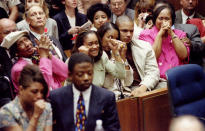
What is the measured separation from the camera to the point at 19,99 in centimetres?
235

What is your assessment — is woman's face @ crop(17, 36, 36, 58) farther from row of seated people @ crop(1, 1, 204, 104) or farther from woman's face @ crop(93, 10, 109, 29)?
woman's face @ crop(93, 10, 109, 29)

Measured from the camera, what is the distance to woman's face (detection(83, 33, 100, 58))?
3.15 meters

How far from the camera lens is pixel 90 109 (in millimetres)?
2477

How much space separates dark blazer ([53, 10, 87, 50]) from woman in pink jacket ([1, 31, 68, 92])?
48.5 inches

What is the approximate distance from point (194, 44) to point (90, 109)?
1845 millimetres

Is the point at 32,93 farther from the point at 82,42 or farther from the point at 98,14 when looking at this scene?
the point at 98,14

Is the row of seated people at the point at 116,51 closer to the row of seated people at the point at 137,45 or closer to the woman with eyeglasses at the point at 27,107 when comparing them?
the row of seated people at the point at 137,45

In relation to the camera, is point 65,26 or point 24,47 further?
point 65,26

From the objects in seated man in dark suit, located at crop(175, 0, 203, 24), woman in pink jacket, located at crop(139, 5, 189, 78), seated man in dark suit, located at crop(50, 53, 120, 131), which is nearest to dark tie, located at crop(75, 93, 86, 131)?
seated man in dark suit, located at crop(50, 53, 120, 131)

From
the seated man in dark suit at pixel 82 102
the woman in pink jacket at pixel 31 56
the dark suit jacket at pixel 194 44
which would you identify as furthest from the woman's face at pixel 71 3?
the seated man in dark suit at pixel 82 102

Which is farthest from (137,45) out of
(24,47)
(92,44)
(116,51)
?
(24,47)

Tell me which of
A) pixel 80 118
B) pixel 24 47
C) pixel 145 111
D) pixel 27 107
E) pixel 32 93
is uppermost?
pixel 24 47

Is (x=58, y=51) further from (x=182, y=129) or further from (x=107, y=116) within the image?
(x=182, y=129)

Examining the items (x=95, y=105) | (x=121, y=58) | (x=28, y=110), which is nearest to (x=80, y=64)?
(x=95, y=105)
